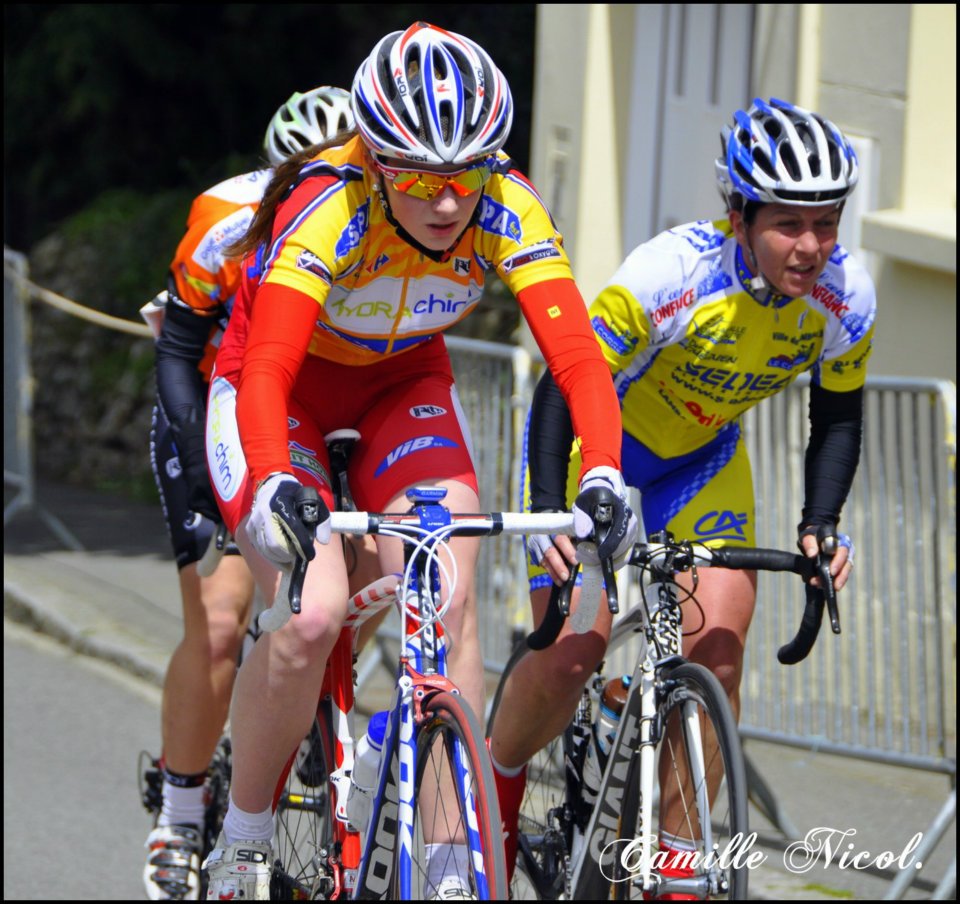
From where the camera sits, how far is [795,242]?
4395mm

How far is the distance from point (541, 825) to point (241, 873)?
0.98 m

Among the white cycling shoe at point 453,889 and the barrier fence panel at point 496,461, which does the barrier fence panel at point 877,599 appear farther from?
the white cycling shoe at point 453,889

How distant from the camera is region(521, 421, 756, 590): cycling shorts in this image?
470 cm

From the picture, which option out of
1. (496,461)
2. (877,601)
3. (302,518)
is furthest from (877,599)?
(302,518)

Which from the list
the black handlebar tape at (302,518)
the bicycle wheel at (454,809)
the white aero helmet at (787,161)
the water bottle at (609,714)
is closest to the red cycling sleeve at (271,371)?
the black handlebar tape at (302,518)

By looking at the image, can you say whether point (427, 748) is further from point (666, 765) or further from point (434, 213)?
point (434, 213)

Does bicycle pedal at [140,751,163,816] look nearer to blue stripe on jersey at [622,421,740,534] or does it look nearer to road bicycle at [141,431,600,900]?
road bicycle at [141,431,600,900]

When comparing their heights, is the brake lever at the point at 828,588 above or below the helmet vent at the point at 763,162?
below

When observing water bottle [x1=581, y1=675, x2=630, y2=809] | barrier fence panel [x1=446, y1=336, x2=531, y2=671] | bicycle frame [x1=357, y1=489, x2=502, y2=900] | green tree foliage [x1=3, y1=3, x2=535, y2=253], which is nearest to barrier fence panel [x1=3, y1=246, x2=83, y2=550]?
barrier fence panel [x1=446, y1=336, x2=531, y2=671]

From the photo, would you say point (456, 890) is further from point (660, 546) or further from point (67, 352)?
point (67, 352)

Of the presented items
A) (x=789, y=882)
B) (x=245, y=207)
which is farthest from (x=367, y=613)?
(x=789, y=882)

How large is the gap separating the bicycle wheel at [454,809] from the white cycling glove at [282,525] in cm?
48

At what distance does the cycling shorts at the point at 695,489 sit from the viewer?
15.4 ft

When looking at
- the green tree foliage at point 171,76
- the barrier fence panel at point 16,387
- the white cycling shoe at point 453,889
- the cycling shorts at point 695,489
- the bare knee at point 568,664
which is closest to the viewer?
the white cycling shoe at point 453,889
